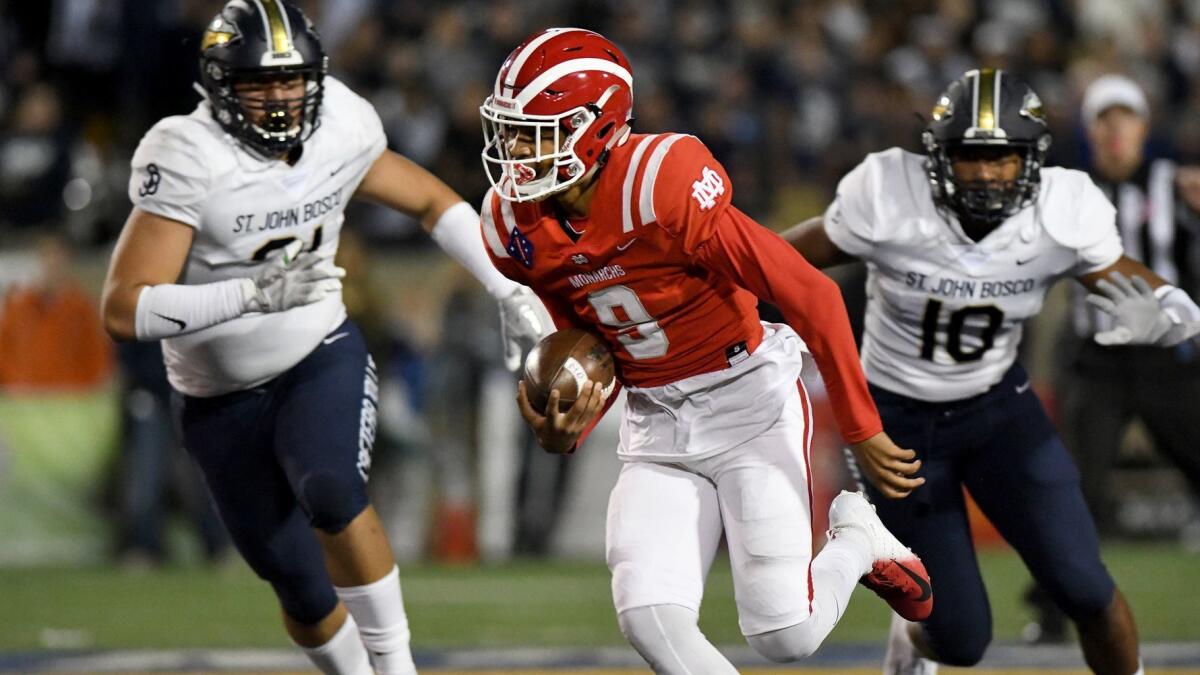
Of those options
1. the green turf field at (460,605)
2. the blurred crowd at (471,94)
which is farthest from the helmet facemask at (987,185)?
the blurred crowd at (471,94)

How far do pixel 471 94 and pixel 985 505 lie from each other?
252 inches

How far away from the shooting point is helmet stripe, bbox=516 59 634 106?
12.5ft

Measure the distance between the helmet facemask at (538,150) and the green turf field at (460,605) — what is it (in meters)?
3.02

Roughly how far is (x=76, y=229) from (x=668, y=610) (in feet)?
23.4

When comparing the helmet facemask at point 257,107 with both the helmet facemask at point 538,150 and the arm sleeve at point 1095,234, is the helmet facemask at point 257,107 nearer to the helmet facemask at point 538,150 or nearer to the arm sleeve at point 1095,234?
the helmet facemask at point 538,150

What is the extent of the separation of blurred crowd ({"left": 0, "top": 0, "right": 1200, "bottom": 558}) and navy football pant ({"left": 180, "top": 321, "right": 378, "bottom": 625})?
4.09 m

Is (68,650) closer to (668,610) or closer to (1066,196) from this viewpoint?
(668,610)

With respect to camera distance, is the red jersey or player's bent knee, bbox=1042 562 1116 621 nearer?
the red jersey

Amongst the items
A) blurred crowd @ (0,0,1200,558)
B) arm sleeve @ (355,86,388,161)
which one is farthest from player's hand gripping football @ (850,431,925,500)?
blurred crowd @ (0,0,1200,558)

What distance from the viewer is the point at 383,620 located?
4453 mm

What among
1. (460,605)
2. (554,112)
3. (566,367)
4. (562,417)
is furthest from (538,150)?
(460,605)

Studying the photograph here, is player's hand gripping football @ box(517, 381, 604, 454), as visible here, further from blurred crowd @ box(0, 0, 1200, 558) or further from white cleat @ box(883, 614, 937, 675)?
blurred crowd @ box(0, 0, 1200, 558)

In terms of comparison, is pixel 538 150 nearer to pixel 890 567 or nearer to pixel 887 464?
pixel 887 464

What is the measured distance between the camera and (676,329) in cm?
397
